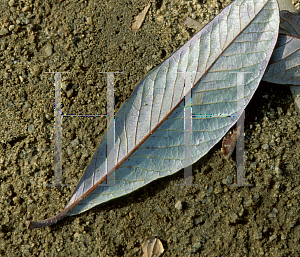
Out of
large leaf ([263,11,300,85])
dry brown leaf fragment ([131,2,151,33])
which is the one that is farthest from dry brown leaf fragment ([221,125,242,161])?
dry brown leaf fragment ([131,2,151,33])

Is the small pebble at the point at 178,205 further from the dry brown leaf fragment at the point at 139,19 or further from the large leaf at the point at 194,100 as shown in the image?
the dry brown leaf fragment at the point at 139,19

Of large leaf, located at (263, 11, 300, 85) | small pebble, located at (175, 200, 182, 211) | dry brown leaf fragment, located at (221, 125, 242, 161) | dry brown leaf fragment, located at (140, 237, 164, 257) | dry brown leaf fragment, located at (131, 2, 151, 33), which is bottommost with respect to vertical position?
dry brown leaf fragment, located at (140, 237, 164, 257)

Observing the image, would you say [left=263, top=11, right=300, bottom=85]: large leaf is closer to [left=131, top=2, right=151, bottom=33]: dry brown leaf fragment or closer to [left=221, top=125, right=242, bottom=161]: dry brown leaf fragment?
[left=221, top=125, right=242, bottom=161]: dry brown leaf fragment

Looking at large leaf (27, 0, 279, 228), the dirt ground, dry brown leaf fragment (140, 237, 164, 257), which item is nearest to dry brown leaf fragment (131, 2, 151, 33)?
the dirt ground

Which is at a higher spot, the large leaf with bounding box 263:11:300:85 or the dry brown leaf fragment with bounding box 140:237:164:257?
the large leaf with bounding box 263:11:300:85

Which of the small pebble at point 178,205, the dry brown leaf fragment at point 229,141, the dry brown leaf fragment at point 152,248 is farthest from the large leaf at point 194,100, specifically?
the dry brown leaf fragment at point 152,248

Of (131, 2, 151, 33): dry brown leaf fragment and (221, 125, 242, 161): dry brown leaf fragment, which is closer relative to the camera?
(221, 125, 242, 161): dry brown leaf fragment

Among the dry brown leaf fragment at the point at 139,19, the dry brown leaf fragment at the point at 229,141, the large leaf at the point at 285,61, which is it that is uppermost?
the dry brown leaf fragment at the point at 139,19
